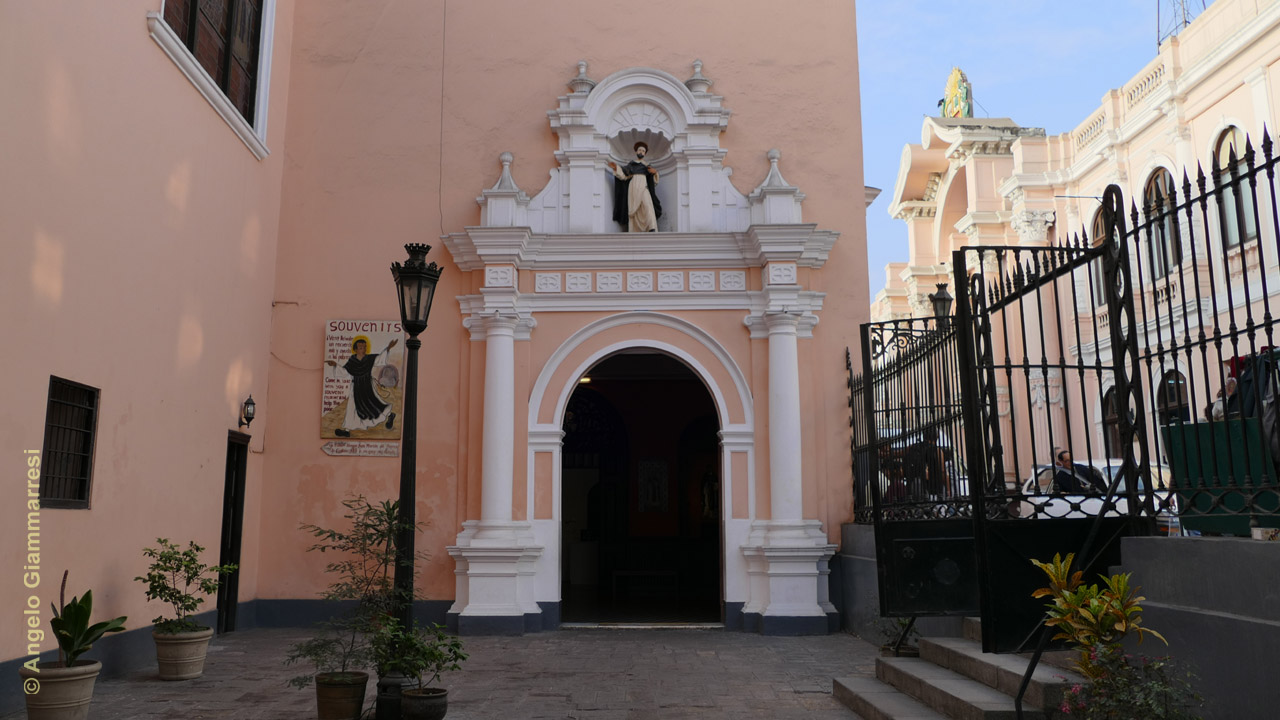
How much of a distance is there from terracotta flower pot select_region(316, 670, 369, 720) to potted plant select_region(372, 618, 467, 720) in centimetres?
21

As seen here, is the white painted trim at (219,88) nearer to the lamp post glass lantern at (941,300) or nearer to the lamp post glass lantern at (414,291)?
the lamp post glass lantern at (414,291)

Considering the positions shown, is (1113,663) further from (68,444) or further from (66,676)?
(68,444)

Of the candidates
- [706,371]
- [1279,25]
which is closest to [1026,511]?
[706,371]

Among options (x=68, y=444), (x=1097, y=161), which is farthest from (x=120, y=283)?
(x=1097, y=161)

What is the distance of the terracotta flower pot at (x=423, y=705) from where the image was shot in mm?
5738

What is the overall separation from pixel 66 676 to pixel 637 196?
25.7 ft

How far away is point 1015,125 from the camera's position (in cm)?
2309

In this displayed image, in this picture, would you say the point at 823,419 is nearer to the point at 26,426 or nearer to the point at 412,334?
the point at 412,334

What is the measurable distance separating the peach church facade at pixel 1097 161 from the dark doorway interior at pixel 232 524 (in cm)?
860

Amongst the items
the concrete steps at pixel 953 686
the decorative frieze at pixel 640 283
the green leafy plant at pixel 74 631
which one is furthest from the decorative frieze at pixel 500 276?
the concrete steps at pixel 953 686

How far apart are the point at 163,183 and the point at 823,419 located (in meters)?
7.16

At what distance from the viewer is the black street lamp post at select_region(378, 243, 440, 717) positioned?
6.11 meters

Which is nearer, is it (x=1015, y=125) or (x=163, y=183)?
(x=163, y=183)

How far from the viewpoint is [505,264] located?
11.2 metres
